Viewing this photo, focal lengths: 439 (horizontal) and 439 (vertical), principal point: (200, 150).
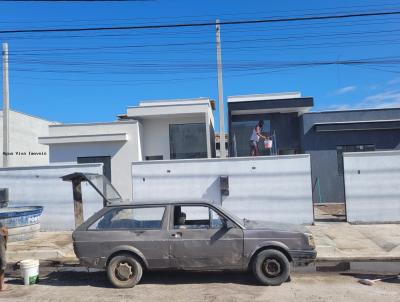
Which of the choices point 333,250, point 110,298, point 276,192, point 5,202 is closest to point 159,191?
point 276,192

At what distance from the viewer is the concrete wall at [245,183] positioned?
1505 cm

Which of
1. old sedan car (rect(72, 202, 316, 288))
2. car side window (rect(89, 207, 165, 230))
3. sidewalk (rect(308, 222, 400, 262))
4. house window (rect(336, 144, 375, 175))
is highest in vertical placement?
house window (rect(336, 144, 375, 175))

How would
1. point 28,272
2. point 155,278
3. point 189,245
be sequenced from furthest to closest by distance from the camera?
point 155,278 → point 28,272 → point 189,245

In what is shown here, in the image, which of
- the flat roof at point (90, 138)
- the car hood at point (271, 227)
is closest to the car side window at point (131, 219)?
the car hood at point (271, 227)

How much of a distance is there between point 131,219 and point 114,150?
43.5ft

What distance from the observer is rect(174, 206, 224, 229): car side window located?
26.5 ft

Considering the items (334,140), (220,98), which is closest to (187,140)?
(220,98)

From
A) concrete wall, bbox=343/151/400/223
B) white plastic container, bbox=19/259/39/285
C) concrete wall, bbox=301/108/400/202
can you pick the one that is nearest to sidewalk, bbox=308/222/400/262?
concrete wall, bbox=343/151/400/223

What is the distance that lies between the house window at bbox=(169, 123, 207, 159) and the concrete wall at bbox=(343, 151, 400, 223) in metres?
9.07

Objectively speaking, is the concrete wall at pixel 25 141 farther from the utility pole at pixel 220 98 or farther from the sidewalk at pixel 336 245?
the sidewalk at pixel 336 245

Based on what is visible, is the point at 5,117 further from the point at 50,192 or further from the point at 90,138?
the point at 50,192

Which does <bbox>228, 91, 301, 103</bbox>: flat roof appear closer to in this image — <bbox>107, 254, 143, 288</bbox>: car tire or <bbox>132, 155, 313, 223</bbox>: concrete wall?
<bbox>132, 155, 313, 223</bbox>: concrete wall

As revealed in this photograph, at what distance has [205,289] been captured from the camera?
7586 millimetres

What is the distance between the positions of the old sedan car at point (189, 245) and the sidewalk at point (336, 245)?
269 cm
